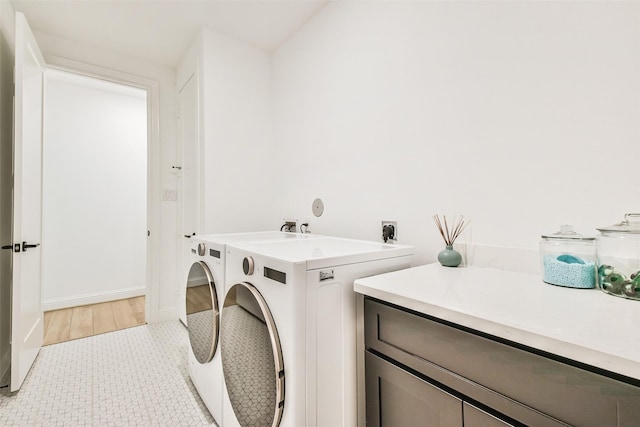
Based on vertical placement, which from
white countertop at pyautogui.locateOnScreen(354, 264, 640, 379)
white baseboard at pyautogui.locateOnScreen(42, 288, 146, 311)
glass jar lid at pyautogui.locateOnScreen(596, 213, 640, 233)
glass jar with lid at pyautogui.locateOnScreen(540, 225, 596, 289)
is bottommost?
white baseboard at pyautogui.locateOnScreen(42, 288, 146, 311)

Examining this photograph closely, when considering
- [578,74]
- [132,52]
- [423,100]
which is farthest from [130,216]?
[578,74]

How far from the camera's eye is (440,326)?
0.69 m

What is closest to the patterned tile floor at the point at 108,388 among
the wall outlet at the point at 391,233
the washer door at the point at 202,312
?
the washer door at the point at 202,312

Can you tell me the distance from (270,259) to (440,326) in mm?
555

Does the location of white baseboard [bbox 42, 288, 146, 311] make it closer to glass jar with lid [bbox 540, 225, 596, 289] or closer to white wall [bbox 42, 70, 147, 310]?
white wall [bbox 42, 70, 147, 310]

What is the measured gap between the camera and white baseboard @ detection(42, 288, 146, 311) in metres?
2.98

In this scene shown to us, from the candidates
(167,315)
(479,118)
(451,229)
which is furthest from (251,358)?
(167,315)

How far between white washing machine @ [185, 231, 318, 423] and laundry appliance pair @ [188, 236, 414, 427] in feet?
0.72

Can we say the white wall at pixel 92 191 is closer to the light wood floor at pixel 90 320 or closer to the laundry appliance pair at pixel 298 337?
the light wood floor at pixel 90 320

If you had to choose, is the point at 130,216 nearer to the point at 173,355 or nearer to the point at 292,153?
the point at 173,355

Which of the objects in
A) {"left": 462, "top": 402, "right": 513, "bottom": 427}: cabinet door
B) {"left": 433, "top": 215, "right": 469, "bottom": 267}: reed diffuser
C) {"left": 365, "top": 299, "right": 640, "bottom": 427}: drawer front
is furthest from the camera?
{"left": 433, "top": 215, "right": 469, "bottom": 267}: reed diffuser

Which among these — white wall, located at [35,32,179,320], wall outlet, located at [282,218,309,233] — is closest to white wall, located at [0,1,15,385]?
white wall, located at [35,32,179,320]

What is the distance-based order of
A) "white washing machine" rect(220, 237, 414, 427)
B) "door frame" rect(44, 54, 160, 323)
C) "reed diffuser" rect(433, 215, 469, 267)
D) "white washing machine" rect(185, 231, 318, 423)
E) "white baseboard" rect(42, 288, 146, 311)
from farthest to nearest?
"white baseboard" rect(42, 288, 146, 311), "door frame" rect(44, 54, 160, 323), "white washing machine" rect(185, 231, 318, 423), "reed diffuser" rect(433, 215, 469, 267), "white washing machine" rect(220, 237, 414, 427)

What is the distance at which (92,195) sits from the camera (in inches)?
129
